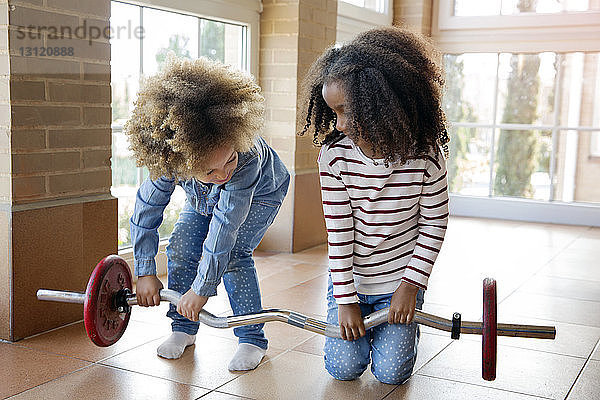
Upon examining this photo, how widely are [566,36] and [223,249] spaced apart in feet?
12.2

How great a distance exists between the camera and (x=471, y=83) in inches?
202

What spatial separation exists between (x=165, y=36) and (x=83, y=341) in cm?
137

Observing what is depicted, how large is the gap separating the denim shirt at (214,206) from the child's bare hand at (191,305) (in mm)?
15

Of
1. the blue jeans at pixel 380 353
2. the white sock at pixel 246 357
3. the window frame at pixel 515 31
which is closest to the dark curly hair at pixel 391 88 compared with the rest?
the blue jeans at pixel 380 353

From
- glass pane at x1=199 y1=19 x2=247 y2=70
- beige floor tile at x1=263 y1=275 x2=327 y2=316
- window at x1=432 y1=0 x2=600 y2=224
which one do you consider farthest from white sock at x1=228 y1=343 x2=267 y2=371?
window at x1=432 y1=0 x2=600 y2=224

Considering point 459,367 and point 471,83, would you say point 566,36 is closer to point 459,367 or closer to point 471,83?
point 471,83

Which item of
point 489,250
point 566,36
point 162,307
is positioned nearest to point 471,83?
point 566,36

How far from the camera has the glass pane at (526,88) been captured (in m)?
4.90

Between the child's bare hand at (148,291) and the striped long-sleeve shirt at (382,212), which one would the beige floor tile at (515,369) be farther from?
the child's bare hand at (148,291)

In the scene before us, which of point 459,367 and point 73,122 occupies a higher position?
point 73,122

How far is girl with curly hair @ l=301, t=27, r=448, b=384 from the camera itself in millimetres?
1638

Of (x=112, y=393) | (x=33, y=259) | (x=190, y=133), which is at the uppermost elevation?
(x=190, y=133)

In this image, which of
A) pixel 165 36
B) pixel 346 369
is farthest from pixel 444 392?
pixel 165 36

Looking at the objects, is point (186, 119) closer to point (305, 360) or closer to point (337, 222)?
point (337, 222)
